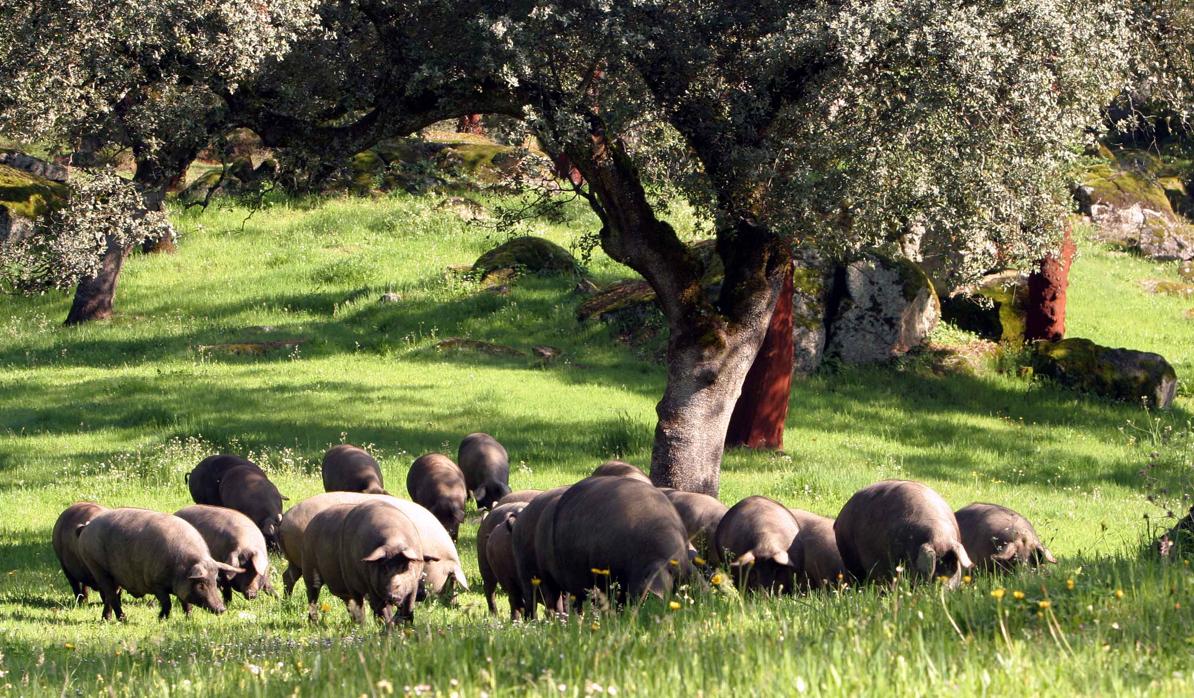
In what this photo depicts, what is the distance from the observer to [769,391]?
2189cm

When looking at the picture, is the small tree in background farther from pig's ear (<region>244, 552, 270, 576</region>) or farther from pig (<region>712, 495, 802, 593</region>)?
pig (<region>712, 495, 802, 593</region>)

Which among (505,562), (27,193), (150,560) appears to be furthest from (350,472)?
(27,193)

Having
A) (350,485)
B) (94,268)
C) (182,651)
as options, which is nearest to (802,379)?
(350,485)

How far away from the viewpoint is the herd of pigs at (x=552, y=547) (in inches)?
409

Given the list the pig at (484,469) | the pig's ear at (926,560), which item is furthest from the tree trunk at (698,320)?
the pig's ear at (926,560)

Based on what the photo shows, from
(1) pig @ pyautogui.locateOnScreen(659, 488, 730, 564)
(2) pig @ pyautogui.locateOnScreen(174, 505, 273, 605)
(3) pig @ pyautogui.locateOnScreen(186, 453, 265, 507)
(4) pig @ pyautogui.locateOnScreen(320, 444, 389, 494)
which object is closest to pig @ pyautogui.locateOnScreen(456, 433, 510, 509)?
(4) pig @ pyautogui.locateOnScreen(320, 444, 389, 494)

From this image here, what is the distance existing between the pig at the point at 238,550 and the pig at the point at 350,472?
10.2 feet

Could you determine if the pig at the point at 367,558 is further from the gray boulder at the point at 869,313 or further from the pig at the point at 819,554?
the gray boulder at the point at 869,313

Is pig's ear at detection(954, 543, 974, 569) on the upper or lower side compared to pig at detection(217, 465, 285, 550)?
upper

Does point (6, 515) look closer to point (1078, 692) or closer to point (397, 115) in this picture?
point (397, 115)

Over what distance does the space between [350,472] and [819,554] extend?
7.42 meters

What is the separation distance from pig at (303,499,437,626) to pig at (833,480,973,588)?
12.4ft

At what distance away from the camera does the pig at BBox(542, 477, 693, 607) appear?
32.6ft

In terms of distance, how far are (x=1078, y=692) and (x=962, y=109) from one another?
10418 millimetres
